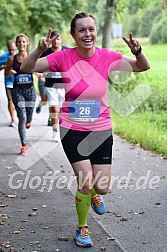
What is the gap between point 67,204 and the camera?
6750 millimetres

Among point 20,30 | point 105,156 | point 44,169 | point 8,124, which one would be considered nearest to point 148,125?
point 8,124

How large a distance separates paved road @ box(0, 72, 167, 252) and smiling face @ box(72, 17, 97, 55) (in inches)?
70.6

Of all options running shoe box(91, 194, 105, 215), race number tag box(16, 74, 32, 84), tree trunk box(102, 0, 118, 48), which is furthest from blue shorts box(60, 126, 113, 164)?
tree trunk box(102, 0, 118, 48)

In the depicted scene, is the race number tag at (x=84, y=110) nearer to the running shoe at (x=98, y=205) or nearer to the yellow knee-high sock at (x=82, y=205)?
the yellow knee-high sock at (x=82, y=205)

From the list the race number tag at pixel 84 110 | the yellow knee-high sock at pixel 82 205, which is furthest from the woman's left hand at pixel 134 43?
the yellow knee-high sock at pixel 82 205

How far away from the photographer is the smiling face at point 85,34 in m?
5.15

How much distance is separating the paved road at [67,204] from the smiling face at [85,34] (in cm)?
179

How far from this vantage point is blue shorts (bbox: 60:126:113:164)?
525 cm

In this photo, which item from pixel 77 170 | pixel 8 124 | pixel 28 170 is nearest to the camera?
pixel 77 170

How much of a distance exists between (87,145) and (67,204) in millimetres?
1625

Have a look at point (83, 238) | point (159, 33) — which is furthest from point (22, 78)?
point (159, 33)

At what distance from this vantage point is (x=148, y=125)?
41.2ft

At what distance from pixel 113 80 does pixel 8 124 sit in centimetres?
387

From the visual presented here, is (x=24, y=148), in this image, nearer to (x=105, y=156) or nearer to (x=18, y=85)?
(x=18, y=85)
